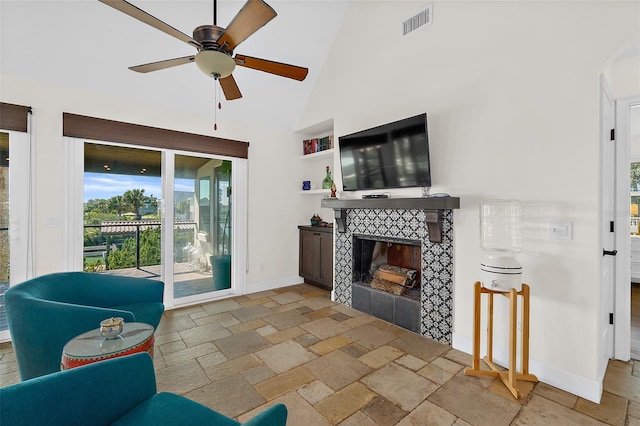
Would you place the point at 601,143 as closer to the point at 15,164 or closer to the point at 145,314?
the point at 145,314

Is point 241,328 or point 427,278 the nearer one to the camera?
point 427,278

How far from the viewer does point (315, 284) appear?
493cm

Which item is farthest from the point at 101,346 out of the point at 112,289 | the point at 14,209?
the point at 14,209

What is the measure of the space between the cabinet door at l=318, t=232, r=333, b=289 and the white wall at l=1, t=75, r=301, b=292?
67cm

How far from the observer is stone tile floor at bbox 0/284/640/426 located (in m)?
1.94

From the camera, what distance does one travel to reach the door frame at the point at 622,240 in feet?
8.54

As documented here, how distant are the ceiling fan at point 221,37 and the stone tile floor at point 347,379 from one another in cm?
238

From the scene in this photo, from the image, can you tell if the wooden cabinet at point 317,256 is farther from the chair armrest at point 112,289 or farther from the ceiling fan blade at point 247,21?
the ceiling fan blade at point 247,21

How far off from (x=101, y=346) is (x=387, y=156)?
9.80ft

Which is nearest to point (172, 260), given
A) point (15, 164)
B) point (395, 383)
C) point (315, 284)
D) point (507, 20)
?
point (15, 164)

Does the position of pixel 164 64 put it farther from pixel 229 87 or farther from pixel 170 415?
pixel 170 415

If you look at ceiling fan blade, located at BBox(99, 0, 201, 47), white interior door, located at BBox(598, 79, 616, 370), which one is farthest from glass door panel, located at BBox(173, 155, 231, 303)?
Answer: white interior door, located at BBox(598, 79, 616, 370)

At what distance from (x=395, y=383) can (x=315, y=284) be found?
9.00 ft

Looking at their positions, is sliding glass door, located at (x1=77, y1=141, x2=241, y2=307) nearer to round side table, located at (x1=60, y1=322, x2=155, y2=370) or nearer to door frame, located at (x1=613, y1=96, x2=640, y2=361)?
round side table, located at (x1=60, y1=322, x2=155, y2=370)
